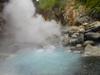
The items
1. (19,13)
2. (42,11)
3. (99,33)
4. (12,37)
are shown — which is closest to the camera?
(99,33)

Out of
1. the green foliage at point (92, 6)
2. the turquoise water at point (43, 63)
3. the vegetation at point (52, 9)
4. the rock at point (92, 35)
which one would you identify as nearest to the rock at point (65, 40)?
the rock at point (92, 35)

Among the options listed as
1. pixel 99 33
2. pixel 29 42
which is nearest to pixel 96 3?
pixel 99 33

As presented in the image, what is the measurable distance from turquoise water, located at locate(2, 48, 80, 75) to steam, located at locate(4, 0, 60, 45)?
5.32m

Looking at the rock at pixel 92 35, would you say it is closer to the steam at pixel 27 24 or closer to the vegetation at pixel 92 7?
the steam at pixel 27 24

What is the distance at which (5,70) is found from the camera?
765 inches

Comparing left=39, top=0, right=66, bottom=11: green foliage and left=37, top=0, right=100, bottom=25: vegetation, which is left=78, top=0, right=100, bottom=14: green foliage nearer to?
left=37, top=0, right=100, bottom=25: vegetation

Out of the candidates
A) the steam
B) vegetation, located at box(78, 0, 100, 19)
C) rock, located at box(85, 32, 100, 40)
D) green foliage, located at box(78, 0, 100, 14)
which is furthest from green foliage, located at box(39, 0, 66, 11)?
rock, located at box(85, 32, 100, 40)

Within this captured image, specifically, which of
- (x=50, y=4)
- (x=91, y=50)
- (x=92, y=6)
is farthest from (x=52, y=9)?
(x=91, y=50)

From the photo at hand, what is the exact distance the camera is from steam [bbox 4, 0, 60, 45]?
3669cm

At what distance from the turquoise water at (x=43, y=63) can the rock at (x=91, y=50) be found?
1.02 meters

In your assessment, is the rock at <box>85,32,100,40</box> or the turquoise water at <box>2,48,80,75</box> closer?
the turquoise water at <box>2,48,80,75</box>

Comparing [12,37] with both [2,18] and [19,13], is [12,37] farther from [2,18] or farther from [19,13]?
[19,13]

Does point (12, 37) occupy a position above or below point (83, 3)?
below

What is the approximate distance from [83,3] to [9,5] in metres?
9.60
